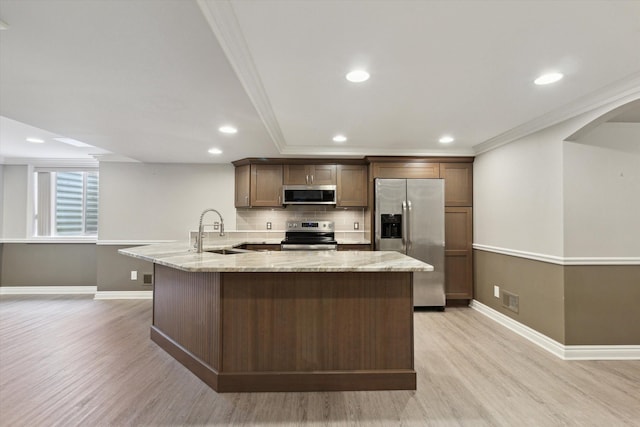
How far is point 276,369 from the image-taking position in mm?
2289

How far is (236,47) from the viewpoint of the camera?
1.78m

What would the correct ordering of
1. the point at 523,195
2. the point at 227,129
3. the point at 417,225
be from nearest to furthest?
the point at 227,129 → the point at 523,195 → the point at 417,225

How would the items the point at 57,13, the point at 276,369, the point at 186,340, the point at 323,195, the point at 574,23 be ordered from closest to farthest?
the point at 57,13, the point at 574,23, the point at 276,369, the point at 186,340, the point at 323,195

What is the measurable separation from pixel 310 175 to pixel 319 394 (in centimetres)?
317

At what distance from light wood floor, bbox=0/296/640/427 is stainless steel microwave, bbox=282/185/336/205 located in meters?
2.30

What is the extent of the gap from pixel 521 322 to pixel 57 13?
14.6ft

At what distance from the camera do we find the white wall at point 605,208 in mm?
2885

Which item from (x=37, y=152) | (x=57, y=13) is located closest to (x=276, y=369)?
(x=57, y=13)

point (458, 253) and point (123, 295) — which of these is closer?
point (458, 253)

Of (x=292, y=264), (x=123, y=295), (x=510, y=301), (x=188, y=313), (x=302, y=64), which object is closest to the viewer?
(x=302, y=64)

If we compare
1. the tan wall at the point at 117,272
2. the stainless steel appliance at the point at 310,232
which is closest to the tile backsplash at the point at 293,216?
the stainless steel appliance at the point at 310,232

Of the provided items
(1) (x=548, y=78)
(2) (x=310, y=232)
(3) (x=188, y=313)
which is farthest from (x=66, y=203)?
(1) (x=548, y=78)

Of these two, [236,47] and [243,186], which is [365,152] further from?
[236,47]

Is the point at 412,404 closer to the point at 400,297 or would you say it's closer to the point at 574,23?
the point at 400,297
